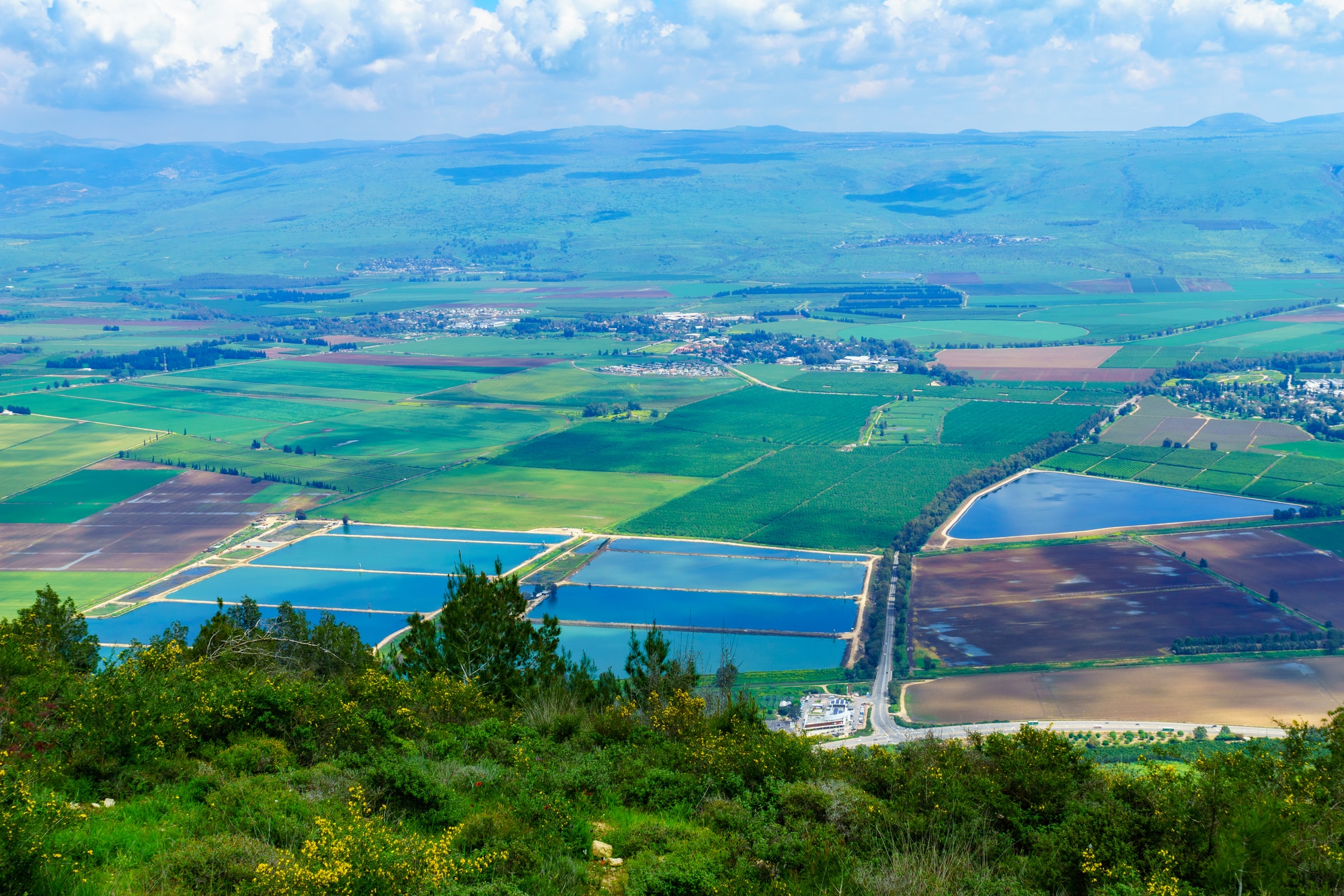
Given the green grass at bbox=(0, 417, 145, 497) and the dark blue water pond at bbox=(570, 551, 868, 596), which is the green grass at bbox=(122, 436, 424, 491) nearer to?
the green grass at bbox=(0, 417, 145, 497)

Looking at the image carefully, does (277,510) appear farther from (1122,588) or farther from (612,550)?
(1122,588)

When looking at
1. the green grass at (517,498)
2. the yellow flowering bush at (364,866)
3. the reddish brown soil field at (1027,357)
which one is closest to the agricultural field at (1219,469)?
the green grass at (517,498)

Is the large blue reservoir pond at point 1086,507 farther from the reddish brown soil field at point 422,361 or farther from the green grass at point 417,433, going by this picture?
the reddish brown soil field at point 422,361

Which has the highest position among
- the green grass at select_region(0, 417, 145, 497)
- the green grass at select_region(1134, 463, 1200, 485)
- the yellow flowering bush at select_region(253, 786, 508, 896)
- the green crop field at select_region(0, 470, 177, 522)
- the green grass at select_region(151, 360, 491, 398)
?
the yellow flowering bush at select_region(253, 786, 508, 896)

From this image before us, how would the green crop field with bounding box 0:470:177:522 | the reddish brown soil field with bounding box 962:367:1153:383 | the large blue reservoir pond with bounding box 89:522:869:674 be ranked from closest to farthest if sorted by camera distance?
the large blue reservoir pond with bounding box 89:522:869:674 → the green crop field with bounding box 0:470:177:522 → the reddish brown soil field with bounding box 962:367:1153:383

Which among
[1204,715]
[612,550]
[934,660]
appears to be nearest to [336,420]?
[612,550]

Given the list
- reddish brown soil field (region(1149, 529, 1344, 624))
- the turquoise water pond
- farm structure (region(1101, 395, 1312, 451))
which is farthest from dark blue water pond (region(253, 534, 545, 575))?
farm structure (region(1101, 395, 1312, 451))

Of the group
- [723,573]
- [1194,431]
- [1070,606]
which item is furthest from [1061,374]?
[723,573]
